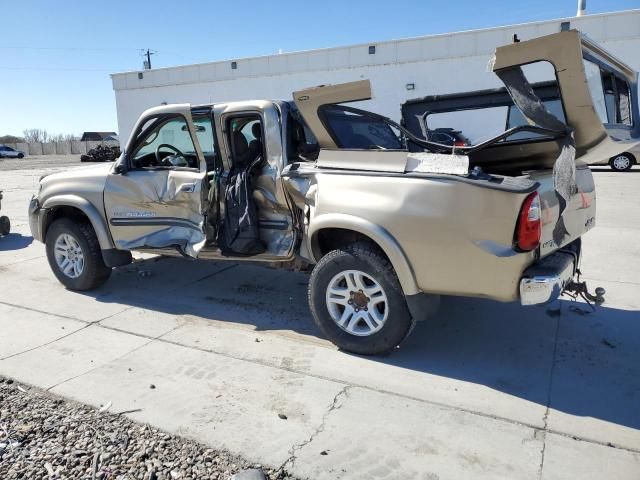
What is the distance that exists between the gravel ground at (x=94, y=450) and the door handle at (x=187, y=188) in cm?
217

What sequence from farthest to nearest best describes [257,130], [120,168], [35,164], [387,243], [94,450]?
1. [35,164]
2. [120,168]
3. [257,130]
4. [387,243]
5. [94,450]

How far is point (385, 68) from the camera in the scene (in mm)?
24672

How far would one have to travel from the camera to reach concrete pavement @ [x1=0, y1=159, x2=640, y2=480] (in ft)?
9.48

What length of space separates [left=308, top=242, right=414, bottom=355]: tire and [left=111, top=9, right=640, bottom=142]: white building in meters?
15.9

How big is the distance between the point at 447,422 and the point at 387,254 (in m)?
1.18

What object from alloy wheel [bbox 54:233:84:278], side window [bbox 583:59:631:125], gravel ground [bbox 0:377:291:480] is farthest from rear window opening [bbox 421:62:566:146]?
alloy wheel [bbox 54:233:84:278]

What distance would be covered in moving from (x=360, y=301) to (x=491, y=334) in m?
1.29

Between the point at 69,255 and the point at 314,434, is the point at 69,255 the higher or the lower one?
the higher one

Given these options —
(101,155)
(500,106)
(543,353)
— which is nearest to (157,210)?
(500,106)

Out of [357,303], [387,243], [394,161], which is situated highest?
[394,161]

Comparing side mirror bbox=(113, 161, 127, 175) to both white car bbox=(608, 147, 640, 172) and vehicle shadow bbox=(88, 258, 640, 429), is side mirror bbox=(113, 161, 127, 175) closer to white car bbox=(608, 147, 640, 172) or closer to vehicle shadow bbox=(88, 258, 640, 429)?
vehicle shadow bbox=(88, 258, 640, 429)

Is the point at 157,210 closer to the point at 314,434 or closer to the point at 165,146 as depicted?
the point at 165,146

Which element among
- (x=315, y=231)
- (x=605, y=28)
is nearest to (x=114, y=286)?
(x=315, y=231)

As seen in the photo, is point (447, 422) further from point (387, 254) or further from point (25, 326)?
point (25, 326)
